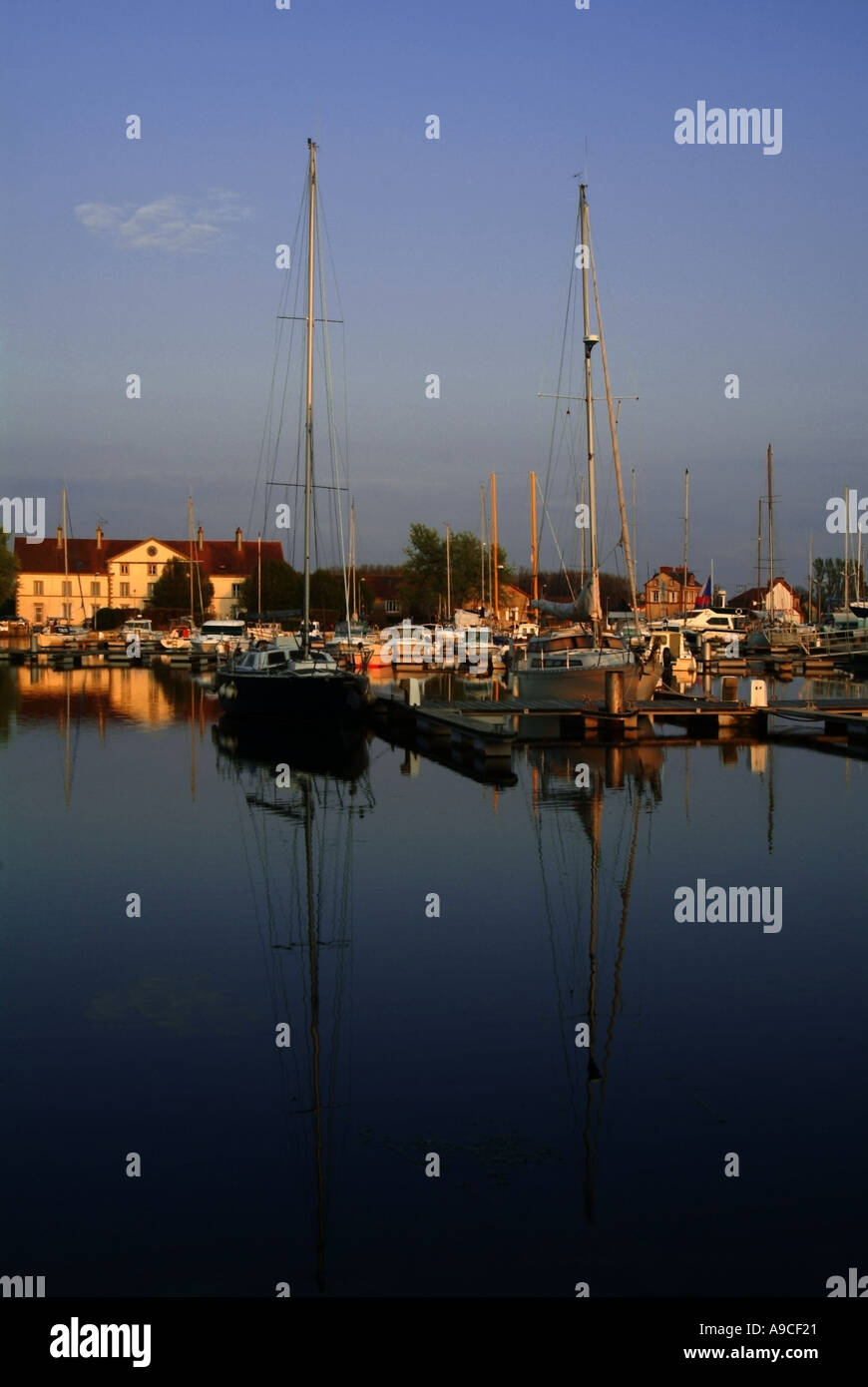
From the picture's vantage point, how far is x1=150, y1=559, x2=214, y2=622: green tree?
4432 inches

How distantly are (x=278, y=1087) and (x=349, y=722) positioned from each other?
27.5 m

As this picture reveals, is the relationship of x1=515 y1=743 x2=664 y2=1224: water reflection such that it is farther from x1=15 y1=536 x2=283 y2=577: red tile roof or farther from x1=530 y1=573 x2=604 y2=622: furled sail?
x1=15 y1=536 x2=283 y2=577: red tile roof

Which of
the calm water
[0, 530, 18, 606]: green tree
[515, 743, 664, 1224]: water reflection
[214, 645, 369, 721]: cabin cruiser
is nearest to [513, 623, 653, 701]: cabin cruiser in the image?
[515, 743, 664, 1224]: water reflection

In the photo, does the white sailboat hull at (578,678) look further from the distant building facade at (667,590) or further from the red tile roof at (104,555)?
the distant building facade at (667,590)

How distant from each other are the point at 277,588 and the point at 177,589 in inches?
658

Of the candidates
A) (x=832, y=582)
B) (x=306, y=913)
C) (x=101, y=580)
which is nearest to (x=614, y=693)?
(x=306, y=913)

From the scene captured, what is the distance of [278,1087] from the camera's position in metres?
11.4

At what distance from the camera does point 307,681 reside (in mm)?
37562

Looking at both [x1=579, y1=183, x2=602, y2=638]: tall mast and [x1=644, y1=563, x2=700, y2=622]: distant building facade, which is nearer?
[x1=579, y1=183, x2=602, y2=638]: tall mast

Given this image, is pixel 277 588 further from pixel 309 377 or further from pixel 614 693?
pixel 614 693

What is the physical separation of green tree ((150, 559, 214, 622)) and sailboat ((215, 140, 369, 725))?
7319cm
